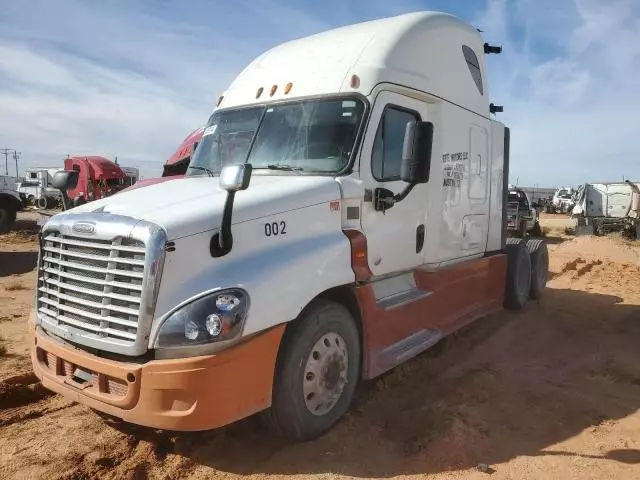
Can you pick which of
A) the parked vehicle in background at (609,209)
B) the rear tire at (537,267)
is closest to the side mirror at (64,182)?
the rear tire at (537,267)

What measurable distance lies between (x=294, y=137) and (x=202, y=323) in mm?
2032

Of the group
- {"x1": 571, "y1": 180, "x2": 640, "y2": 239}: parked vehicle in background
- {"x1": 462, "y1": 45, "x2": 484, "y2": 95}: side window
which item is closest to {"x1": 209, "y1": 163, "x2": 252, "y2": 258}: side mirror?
{"x1": 462, "y1": 45, "x2": 484, "y2": 95}: side window

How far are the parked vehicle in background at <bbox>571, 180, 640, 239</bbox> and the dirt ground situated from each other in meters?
18.9

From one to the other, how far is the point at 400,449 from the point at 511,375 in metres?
1.99

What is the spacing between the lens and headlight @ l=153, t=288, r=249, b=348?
10.3 feet

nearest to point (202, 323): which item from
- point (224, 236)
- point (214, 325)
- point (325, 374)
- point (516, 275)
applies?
point (214, 325)

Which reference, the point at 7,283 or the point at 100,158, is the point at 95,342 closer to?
the point at 7,283

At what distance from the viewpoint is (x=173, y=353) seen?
320 centimetres

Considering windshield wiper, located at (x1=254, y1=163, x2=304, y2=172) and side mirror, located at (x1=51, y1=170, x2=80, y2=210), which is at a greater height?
windshield wiper, located at (x1=254, y1=163, x2=304, y2=172)

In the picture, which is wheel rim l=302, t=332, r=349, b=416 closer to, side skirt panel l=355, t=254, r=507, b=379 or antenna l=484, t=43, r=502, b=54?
side skirt panel l=355, t=254, r=507, b=379

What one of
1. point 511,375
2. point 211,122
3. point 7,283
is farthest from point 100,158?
point 511,375

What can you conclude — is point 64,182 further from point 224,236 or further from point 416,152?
point 416,152

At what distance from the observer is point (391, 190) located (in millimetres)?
4766

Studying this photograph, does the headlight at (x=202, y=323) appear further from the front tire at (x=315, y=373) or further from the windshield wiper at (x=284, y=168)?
the windshield wiper at (x=284, y=168)
